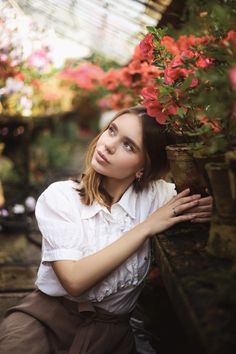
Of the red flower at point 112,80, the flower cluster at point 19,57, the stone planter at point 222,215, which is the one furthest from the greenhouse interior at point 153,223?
the flower cluster at point 19,57

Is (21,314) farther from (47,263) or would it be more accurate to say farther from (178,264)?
(178,264)

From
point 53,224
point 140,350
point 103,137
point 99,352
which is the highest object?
point 103,137

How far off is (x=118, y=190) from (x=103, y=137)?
27 cm

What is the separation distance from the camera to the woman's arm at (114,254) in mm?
1593

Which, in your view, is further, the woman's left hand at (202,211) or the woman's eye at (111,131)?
the woman's eye at (111,131)

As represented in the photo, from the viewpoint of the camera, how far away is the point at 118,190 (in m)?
2.03

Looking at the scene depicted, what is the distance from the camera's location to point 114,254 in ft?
5.27

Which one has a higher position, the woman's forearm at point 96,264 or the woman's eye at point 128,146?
the woman's eye at point 128,146

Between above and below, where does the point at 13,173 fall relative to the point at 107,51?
below

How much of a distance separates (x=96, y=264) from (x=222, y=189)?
569 millimetres

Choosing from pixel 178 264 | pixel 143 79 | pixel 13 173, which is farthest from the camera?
pixel 13 173

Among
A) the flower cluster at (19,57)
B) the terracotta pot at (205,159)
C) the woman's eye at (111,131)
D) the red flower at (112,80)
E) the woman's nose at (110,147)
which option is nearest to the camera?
the terracotta pot at (205,159)

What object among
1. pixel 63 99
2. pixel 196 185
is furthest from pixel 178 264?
pixel 63 99

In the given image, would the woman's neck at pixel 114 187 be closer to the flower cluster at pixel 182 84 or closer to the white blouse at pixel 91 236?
the white blouse at pixel 91 236
